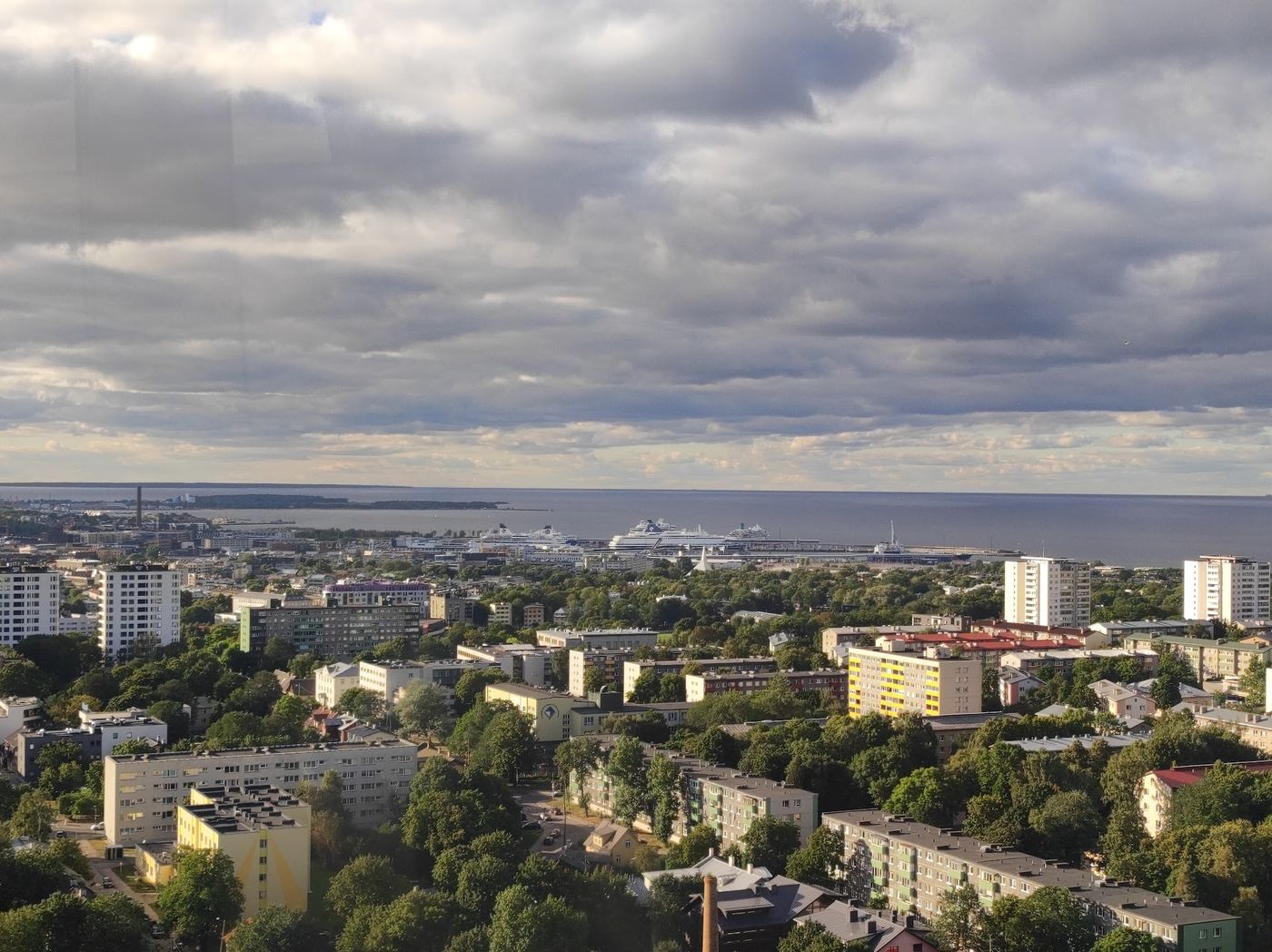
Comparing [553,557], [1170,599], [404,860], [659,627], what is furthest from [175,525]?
[404,860]

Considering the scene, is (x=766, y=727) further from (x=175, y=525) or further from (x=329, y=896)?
(x=175, y=525)

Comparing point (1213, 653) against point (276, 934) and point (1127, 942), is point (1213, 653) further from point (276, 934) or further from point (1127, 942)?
point (276, 934)

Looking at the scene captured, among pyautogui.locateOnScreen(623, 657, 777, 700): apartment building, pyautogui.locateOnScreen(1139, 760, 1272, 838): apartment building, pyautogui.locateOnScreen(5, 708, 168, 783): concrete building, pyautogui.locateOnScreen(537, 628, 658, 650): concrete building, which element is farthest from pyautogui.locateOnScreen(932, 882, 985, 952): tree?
pyautogui.locateOnScreen(537, 628, 658, 650): concrete building

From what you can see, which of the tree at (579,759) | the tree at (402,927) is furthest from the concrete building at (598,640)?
the tree at (402,927)

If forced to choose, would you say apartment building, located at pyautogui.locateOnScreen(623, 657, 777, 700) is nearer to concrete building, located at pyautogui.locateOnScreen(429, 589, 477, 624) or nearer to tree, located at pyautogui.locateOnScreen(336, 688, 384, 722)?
tree, located at pyautogui.locateOnScreen(336, 688, 384, 722)

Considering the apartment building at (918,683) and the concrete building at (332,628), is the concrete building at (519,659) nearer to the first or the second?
the concrete building at (332,628)

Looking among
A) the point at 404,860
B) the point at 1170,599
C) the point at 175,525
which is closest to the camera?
the point at 404,860
